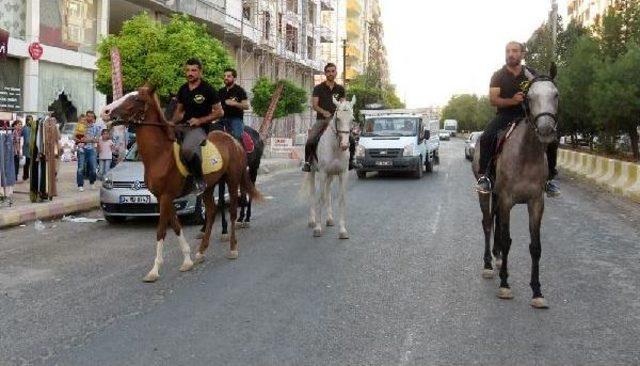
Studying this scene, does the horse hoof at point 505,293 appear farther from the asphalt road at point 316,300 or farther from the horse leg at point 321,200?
the horse leg at point 321,200

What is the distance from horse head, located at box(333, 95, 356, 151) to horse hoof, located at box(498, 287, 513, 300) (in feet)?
14.1

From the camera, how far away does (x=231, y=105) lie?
35.1 feet

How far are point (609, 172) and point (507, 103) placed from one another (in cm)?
1582

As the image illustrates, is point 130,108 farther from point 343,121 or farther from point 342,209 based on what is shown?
point 342,209

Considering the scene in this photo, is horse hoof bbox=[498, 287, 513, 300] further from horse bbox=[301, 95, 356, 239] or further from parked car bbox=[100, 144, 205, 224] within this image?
parked car bbox=[100, 144, 205, 224]

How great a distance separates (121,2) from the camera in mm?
30969

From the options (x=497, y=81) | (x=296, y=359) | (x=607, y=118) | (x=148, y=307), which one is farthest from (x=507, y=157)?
(x=607, y=118)

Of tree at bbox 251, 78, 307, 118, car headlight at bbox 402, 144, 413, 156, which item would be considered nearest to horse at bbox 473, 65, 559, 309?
car headlight at bbox 402, 144, 413, 156

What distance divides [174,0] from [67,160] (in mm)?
10221

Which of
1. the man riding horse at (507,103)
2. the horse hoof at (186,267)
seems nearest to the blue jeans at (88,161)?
the horse hoof at (186,267)

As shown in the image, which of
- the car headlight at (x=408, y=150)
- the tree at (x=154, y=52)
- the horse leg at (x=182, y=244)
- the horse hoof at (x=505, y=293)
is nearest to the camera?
the horse hoof at (x=505, y=293)

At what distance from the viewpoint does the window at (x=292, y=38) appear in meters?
57.2

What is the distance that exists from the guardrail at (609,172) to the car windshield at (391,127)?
632 centimetres

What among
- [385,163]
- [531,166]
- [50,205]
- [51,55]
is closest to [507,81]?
[531,166]
